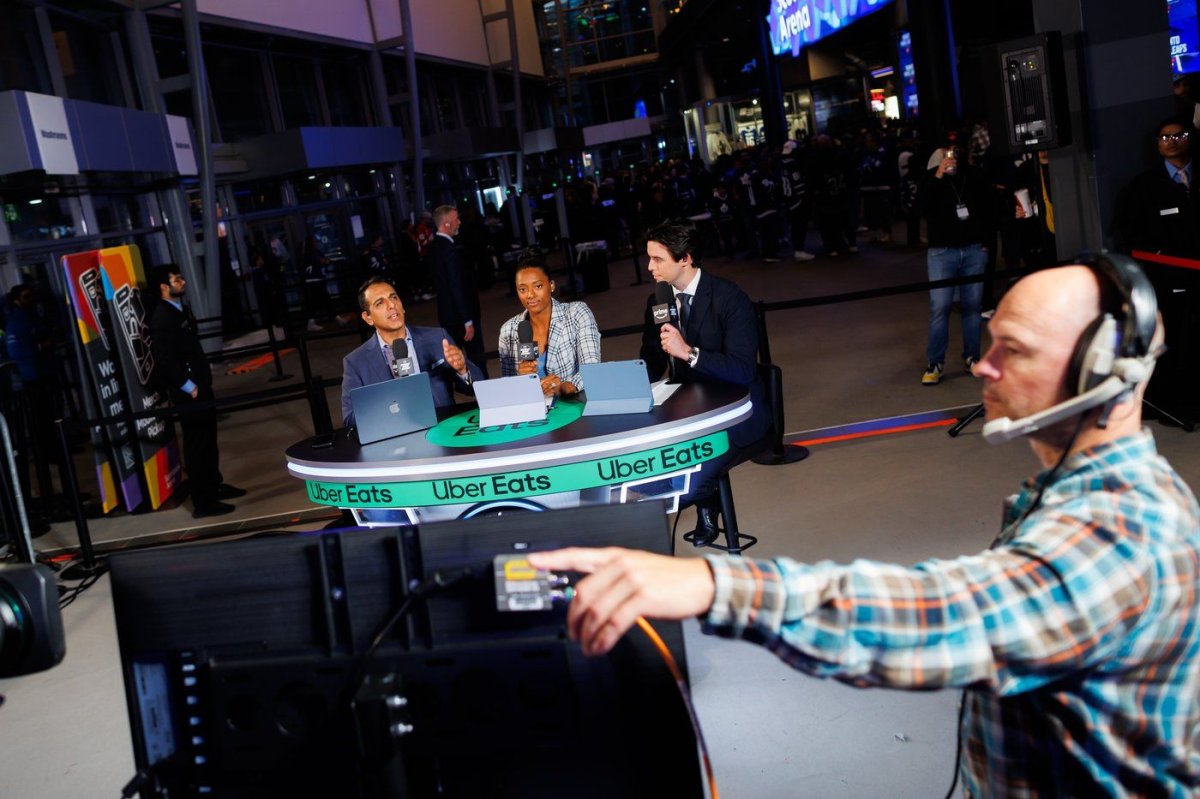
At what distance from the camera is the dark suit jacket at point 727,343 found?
4.36 meters

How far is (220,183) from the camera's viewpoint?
15766mm

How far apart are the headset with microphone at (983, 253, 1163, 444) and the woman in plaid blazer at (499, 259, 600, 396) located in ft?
11.7

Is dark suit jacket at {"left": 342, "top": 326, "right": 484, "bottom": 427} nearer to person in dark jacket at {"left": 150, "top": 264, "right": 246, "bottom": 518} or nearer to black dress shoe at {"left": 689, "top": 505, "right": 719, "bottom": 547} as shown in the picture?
black dress shoe at {"left": 689, "top": 505, "right": 719, "bottom": 547}

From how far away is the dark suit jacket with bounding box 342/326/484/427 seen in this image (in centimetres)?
479

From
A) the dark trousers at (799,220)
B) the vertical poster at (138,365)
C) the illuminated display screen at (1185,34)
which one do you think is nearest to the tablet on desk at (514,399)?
the vertical poster at (138,365)

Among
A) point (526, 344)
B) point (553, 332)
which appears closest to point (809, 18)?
point (553, 332)

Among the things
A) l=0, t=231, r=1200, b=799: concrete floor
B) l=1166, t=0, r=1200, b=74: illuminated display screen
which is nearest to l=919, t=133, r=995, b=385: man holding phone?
l=0, t=231, r=1200, b=799: concrete floor

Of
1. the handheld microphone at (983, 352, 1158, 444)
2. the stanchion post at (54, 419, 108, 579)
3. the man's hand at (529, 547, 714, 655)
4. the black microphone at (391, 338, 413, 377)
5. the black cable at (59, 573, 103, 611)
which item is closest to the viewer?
the man's hand at (529, 547, 714, 655)

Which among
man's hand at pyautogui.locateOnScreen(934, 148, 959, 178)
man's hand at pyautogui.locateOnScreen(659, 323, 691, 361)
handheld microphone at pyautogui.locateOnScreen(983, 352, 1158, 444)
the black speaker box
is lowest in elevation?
man's hand at pyautogui.locateOnScreen(659, 323, 691, 361)

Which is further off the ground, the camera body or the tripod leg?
the camera body

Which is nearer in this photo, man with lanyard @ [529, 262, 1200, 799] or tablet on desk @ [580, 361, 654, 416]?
man with lanyard @ [529, 262, 1200, 799]

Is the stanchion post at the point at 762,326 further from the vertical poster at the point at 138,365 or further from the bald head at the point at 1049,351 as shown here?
the bald head at the point at 1049,351

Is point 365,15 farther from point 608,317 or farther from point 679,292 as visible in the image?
point 679,292

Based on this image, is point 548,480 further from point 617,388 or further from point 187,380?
point 187,380
